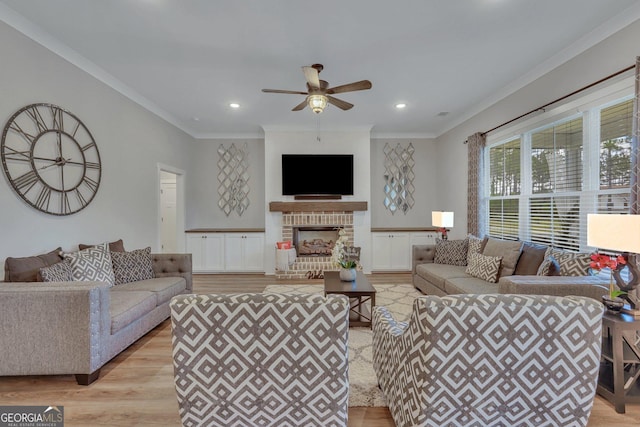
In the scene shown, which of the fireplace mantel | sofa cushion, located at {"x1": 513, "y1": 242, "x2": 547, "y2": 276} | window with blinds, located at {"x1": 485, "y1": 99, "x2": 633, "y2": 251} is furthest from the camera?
the fireplace mantel

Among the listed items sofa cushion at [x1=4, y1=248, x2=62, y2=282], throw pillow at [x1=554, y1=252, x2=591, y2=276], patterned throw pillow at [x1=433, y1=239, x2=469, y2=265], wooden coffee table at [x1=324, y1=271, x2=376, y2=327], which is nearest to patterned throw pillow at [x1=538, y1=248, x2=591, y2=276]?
throw pillow at [x1=554, y1=252, x2=591, y2=276]

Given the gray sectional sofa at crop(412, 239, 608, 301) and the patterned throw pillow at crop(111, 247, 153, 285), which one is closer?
the gray sectional sofa at crop(412, 239, 608, 301)

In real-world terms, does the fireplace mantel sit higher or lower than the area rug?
higher

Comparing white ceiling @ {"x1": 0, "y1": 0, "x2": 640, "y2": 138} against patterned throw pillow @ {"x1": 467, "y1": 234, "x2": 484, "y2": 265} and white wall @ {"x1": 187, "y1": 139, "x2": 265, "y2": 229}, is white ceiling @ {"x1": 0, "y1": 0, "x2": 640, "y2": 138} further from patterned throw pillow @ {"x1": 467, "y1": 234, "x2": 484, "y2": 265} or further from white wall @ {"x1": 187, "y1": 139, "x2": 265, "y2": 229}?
patterned throw pillow @ {"x1": 467, "y1": 234, "x2": 484, "y2": 265}

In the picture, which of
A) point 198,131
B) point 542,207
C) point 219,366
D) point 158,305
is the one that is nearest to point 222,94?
point 198,131

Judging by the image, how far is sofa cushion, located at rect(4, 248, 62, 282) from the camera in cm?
223

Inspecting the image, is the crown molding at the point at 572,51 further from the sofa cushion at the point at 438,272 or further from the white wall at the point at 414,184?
the sofa cushion at the point at 438,272

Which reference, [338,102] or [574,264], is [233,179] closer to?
[338,102]

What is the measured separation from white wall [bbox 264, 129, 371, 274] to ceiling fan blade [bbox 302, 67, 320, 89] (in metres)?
2.62

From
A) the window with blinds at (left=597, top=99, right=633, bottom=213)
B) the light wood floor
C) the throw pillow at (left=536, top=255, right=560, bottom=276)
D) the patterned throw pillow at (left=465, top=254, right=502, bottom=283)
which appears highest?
the window with blinds at (left=597, top=99, right=633, bottom=213)

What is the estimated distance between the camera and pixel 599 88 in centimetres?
256

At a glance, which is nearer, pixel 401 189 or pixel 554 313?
pixel 554 313

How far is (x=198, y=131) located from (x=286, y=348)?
5.45 m

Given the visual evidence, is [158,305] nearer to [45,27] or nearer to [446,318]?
[45,27]
